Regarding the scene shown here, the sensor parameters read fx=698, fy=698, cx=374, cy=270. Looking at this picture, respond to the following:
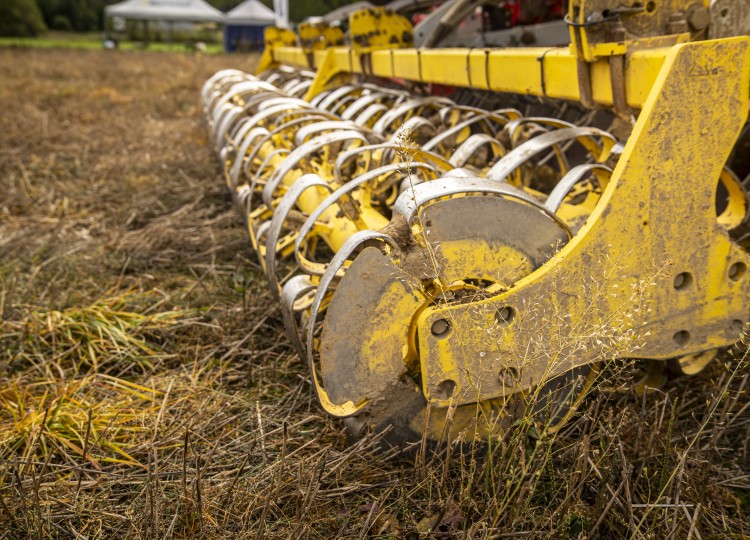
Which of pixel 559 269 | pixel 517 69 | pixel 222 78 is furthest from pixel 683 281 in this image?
pixel 222 78

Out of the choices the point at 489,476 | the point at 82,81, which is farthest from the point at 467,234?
the point at 82,81

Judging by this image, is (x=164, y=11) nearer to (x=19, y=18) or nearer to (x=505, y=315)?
(x=19, y=18)

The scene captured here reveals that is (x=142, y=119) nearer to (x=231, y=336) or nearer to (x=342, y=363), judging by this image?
(x=231, y=336)

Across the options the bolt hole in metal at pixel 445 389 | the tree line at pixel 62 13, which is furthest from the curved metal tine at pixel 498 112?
the tree line at pixel 62 13

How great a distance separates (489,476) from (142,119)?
29.0 ft

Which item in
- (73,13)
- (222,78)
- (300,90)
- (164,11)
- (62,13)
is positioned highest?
(62,13)

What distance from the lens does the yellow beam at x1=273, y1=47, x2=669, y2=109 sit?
2.07 metres

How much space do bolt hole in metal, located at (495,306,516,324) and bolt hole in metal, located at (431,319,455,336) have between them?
0.13 metres

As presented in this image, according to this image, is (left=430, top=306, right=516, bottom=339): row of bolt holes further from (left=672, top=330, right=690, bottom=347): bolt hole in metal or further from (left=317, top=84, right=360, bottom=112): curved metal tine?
(left=317, top=84, right=360, bottom=112): curved metal tine

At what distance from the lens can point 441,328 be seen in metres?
1.78

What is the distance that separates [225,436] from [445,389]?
0.74 meters

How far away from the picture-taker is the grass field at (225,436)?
1.68m

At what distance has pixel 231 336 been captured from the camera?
2875 millimetres

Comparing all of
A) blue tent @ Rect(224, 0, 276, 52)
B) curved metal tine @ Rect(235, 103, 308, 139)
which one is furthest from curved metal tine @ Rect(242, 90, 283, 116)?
blue tent @ Rect(224, 0, 276, 52)
